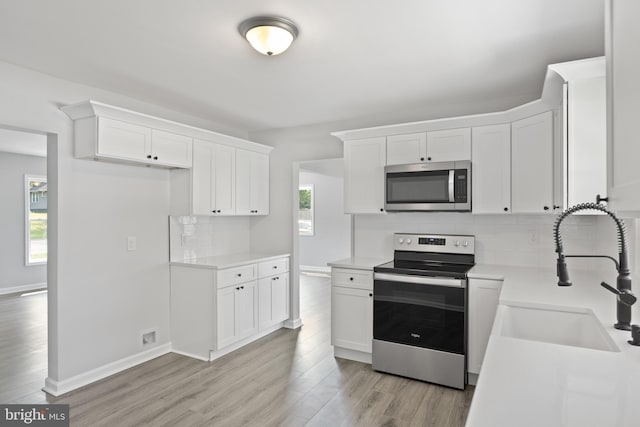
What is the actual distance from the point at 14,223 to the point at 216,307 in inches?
212

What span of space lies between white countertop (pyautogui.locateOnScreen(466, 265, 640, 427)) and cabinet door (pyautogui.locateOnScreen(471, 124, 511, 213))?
5.50ft

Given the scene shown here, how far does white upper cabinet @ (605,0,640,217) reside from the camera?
0.74 m

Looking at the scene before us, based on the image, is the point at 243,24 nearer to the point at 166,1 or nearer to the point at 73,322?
the point at 166,1

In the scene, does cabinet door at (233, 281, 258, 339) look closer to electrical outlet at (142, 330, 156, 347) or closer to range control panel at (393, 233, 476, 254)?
electrical outlet at (142, 330, 156, 347)

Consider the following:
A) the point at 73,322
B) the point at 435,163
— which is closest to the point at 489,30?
the point at 435,163

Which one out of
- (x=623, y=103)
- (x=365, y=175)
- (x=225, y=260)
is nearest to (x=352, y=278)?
(x=365, y=175)

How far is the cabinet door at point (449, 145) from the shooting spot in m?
3.35

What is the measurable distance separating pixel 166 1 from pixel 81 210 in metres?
1.96

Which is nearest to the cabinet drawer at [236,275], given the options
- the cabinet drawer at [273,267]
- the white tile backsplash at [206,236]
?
the cabinet drawer at [273,267]

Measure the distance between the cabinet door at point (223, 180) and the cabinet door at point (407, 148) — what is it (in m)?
1.70

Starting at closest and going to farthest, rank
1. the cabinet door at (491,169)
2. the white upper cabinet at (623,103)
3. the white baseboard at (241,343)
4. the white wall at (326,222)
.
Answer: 1. the white upper cabinet at (623,103)
2. the cabinet door at (491,169)
3. the white baseboard at (241,343)
4. the white wall at (326,222)

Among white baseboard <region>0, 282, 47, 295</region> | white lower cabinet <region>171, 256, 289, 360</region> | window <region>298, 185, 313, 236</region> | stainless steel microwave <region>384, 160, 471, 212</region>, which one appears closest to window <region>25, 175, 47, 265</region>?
white baseboard <region>0, 282, 47, 295</region>

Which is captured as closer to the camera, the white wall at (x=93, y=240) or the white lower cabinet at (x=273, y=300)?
the white wall at (x=93, y=240)

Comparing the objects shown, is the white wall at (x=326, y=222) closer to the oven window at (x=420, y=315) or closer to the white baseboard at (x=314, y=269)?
the white baseboard at (x=314, y=269)
